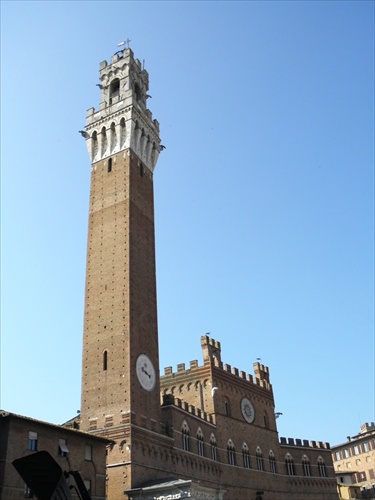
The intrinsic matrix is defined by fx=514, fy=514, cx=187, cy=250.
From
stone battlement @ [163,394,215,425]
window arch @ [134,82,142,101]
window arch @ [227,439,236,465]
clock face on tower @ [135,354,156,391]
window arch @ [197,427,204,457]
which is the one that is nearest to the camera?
clock face on tower @ [135,354,156,391]

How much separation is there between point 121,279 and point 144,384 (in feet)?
19.4

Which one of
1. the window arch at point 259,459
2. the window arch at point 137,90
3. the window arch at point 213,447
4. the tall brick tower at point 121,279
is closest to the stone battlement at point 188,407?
the window arch at point 213,447

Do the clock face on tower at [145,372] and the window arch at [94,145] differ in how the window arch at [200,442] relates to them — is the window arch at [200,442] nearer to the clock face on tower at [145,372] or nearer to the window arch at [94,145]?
the clock face on tower at [145,372]

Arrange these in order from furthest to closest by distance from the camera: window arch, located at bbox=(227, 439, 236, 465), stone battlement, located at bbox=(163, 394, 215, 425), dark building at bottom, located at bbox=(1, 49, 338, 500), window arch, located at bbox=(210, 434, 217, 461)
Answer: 1. window arch, located at bbox=(227, 439, 236, 465)
2. window arch, located at bbox=(210, 434, 217, 461)
3. stone battlement, located at bbox=(163, 394, 215, 425)
4. dark building at bottom, located at bbox=(1, 49, 338, 500)

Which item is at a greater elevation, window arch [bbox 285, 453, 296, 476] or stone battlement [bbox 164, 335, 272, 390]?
stone battlement [bbox 164, 335, 272, 390]

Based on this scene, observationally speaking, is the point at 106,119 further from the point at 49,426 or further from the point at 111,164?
the point at 49,426

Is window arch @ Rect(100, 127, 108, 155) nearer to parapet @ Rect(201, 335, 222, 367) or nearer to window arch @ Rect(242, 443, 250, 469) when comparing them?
parapet @ Rect(201, 335, 222, 367)

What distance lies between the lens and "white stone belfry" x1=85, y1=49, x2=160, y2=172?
114 ft

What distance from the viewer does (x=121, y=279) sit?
28812 millimetres

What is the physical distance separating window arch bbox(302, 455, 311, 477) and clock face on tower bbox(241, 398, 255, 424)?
7185mm

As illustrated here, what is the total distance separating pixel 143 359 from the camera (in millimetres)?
27578

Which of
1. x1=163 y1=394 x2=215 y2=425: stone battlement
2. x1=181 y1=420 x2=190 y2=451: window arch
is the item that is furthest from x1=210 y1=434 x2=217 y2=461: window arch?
x1=181 y1=420 x2=190 y2=451: window arch

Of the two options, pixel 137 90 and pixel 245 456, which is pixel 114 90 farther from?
pixel 245 456

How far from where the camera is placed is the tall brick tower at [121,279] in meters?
25.1
